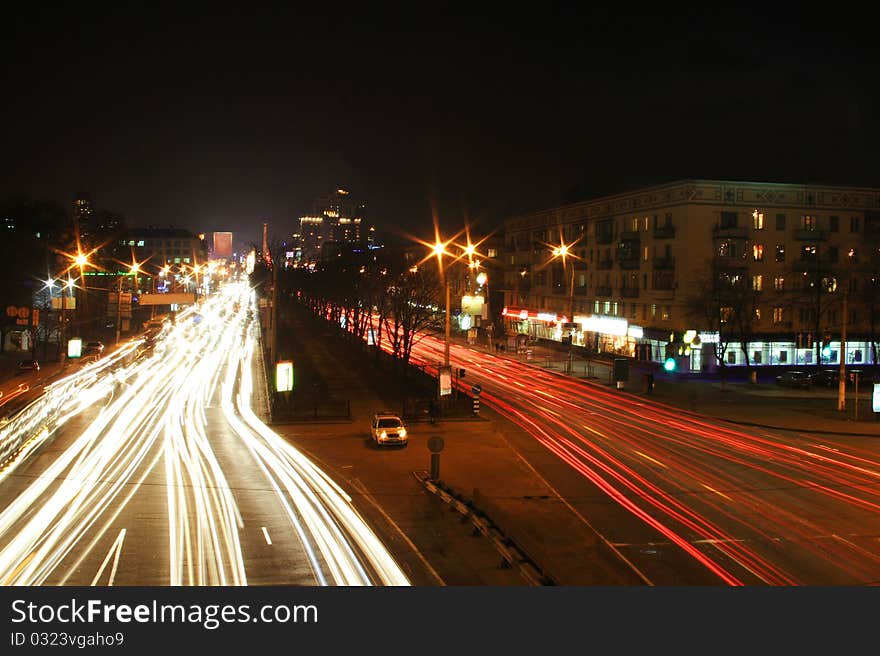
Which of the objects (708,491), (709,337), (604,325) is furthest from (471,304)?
(708,491)

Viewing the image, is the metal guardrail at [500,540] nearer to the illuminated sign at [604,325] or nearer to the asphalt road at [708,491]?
the asphalt road at [708,491]

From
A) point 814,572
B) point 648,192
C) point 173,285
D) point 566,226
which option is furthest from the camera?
point 173,285

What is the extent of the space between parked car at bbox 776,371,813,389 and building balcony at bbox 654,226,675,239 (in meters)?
14.8

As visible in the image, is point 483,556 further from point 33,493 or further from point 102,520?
point 33,493

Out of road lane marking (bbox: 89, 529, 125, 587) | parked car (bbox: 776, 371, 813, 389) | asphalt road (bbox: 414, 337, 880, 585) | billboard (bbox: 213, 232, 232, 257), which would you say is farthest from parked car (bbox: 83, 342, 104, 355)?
parked car (bbox: 776, 371, 813, 389)

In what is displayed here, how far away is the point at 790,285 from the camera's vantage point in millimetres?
59750

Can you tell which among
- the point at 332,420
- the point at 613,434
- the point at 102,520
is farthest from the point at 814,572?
the point at 332,420

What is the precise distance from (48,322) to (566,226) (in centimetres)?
5073

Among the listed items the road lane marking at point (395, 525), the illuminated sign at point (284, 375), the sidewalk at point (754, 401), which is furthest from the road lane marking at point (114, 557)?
the sidewalk at point (754, 401)

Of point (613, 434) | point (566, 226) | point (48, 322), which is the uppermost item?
point (566, 226)

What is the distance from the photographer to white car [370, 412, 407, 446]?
28.0m

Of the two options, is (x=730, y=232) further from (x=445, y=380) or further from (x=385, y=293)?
(x=445, y=380)

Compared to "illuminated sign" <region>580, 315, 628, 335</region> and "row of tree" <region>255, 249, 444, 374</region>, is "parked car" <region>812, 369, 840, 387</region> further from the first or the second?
"row of tree" <region>255, 249, 444, 374</region>

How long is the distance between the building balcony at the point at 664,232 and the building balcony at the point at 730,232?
10.3 feet
